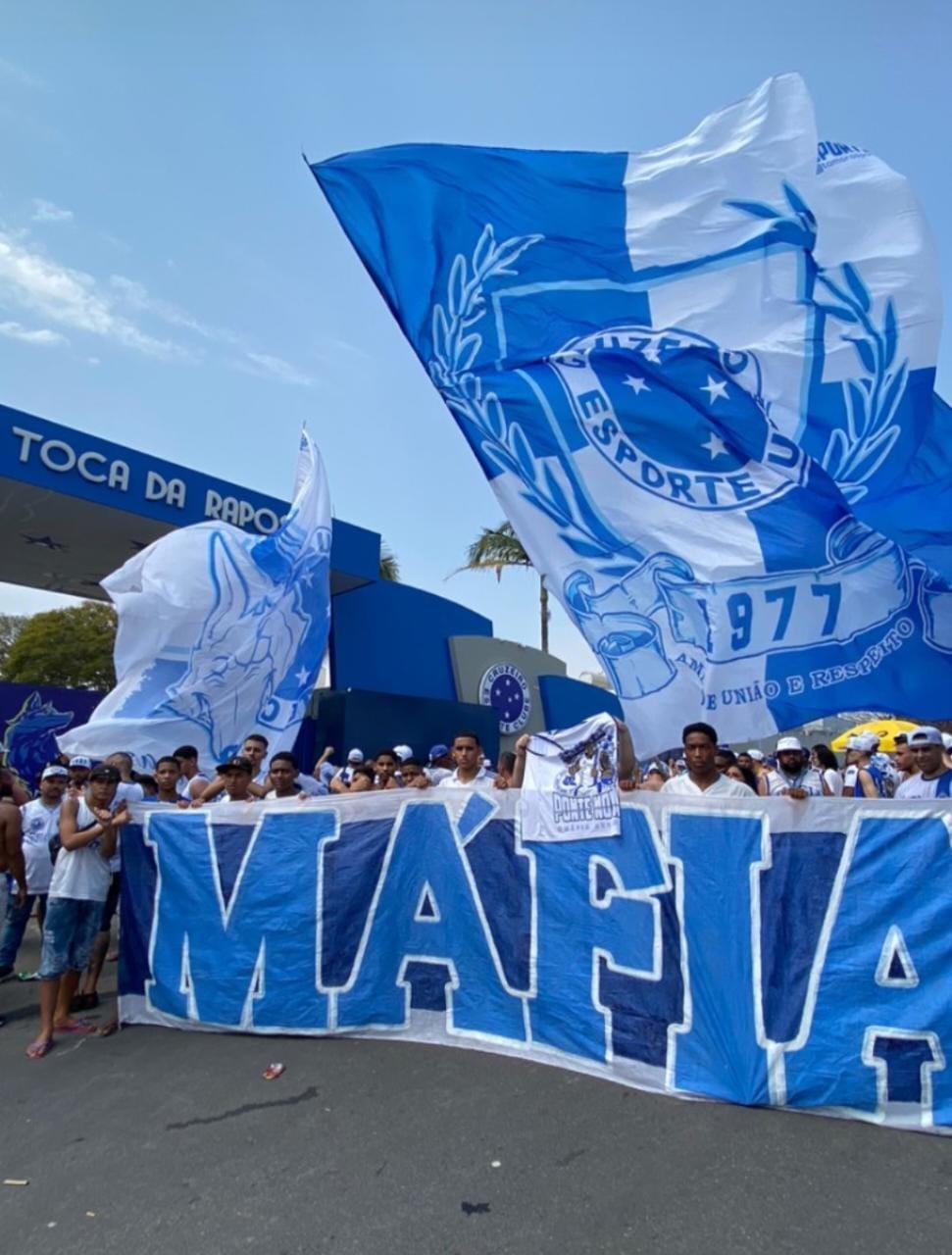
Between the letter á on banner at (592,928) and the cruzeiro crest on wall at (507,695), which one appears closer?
the letter á on banner at (592,928)

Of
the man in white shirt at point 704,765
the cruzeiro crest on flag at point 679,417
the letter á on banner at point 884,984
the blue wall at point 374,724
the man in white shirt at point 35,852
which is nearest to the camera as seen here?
the letter á on banner at point 884,984

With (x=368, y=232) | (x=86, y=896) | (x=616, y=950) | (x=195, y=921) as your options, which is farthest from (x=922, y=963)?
(x=368, y=232)

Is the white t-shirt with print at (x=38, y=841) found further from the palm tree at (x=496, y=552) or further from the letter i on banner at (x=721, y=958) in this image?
the palm tree at (x=496, y=552)

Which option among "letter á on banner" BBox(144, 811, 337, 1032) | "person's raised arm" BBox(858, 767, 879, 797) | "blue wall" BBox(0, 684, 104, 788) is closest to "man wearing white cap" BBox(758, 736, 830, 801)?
"person's raised arm" BBox(858, 767, 879, 797)

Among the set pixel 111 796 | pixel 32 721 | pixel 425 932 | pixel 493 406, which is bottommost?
pixel 425 932

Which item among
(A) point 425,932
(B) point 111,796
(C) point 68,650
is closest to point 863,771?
(A) point 425,932

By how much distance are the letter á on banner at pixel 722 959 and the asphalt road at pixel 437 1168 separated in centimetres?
15

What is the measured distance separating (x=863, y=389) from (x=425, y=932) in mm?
3932

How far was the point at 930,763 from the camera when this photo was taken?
549cm

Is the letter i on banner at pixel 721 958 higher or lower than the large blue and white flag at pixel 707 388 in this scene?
lower

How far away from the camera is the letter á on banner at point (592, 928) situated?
4.18 metres

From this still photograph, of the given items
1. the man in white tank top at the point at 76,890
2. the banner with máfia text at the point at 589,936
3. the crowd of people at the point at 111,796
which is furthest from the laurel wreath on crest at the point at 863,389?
the man in white tank top at the point at 76,890

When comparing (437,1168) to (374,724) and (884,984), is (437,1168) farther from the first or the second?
(374,724)

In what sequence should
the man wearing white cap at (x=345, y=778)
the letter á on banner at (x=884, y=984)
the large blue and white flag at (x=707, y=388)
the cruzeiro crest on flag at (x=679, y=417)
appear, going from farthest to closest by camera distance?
the man wearing white cap at (x=345, y=778), the cruzeiro crest on flag at (x=679, y=417), the large blue and white flag at (x=707, y=388), the letter á on banner at (x=884, y=984)
